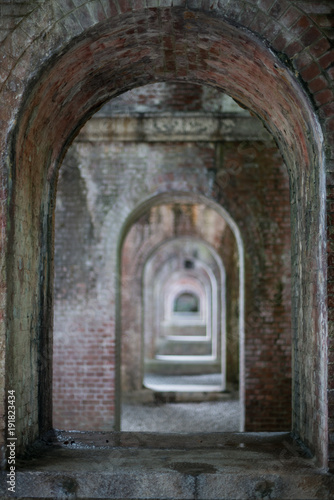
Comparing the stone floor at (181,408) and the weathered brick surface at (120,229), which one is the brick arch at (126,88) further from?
the stone floor at (181,408)

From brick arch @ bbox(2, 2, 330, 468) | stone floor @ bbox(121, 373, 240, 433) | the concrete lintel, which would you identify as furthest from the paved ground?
brick arch @ bbox(2, 2, 330, 468)

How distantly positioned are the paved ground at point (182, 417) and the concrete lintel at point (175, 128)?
15.7ft

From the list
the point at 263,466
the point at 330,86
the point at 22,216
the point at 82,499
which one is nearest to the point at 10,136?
the point at 22,216

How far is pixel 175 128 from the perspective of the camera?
848 centimetres

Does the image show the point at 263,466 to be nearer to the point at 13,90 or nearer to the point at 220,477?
the point at 220,477

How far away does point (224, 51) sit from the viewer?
4234 mm

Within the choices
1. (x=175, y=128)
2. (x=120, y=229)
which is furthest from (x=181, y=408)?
(x=175, y=128)

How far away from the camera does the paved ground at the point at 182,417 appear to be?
9.76m

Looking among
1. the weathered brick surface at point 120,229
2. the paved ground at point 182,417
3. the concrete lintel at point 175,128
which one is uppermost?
the concrete lintel at point 175,128

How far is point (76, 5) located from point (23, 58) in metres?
0.49

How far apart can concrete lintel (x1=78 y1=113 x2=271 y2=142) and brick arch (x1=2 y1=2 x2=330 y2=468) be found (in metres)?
3.43

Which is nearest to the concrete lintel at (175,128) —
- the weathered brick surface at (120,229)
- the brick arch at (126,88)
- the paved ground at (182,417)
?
the weathered brick surface at (120,229)

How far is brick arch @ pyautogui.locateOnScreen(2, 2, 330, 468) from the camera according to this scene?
3824mm

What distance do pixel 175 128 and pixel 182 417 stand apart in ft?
17.9
